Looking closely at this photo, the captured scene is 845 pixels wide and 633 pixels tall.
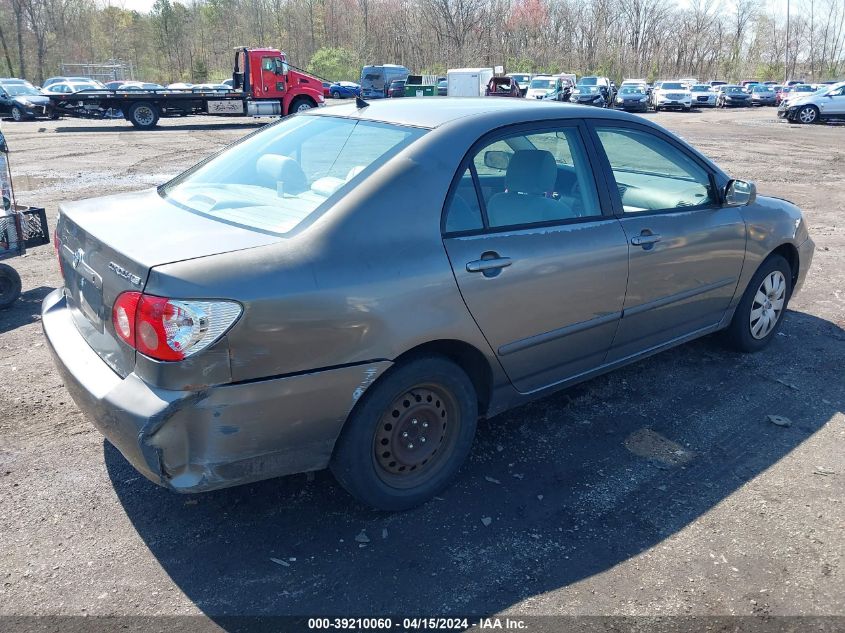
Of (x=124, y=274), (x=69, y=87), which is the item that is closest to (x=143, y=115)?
(x=69, y=87)

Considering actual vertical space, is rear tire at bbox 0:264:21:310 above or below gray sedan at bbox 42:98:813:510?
below

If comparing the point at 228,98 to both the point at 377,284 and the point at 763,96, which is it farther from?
the point at 763,96

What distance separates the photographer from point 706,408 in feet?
13.7

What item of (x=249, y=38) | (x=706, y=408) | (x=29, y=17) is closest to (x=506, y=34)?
(x=249, y=38)

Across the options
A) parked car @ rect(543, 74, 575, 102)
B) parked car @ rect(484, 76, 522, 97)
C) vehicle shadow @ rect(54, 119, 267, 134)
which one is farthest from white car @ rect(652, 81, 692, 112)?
vehicle shadow @ rect(54, 119, 267, 134)

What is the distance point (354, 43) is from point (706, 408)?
73.5 metres

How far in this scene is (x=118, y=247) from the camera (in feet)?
8.90

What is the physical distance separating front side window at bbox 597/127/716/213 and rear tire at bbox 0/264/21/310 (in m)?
4.77

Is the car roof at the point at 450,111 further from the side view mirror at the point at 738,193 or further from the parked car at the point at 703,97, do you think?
the parked car at the point at 703,97

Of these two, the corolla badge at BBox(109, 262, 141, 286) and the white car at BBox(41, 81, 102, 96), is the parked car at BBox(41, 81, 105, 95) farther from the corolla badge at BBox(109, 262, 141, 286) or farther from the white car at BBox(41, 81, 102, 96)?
the corolla badge at BBox(109, 262, 141, 286)

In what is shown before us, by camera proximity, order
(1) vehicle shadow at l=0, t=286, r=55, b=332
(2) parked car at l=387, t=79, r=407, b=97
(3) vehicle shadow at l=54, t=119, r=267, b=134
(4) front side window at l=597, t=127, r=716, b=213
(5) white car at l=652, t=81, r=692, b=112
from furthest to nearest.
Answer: (5) white car at l=652, t=81, r=692, b=112 → (2) parked car at l=387, t=79, r=407, b=97 → (3) vehicle shadow at l=54, t=119, r=267, b=134 → (1) vehicle shadow at l=0, t=286, r=55, b=332 → (4) front side window at l=597, t=127, r=716, b=213

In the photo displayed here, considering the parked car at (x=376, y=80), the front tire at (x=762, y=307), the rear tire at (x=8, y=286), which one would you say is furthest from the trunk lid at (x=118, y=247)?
the parked car at (x=376, y=80)

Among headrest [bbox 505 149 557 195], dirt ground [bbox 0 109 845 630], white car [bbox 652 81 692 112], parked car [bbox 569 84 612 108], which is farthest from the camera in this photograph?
white car [bbox 652 81 692 112]

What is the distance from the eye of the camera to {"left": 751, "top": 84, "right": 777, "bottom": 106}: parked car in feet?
167
